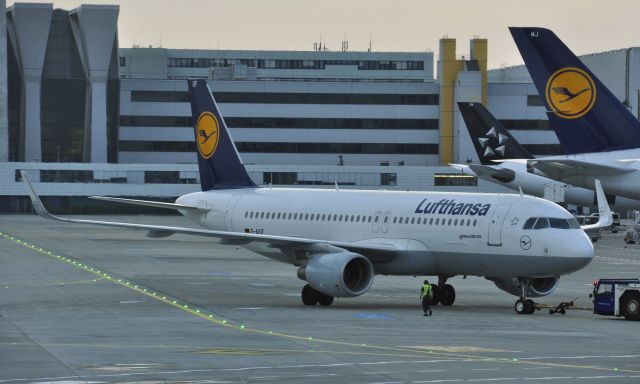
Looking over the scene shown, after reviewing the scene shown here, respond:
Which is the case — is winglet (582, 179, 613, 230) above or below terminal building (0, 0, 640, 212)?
below

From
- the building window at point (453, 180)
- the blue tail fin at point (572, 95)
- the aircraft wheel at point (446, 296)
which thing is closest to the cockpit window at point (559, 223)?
the aircraft wheel at point (446, 296)

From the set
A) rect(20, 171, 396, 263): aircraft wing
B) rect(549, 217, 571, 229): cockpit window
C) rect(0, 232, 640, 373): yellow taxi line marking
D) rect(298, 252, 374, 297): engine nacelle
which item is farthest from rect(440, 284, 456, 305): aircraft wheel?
rect(0, 232, 640, 373): yellow taxi line marking

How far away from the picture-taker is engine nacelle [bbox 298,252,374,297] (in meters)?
45.3

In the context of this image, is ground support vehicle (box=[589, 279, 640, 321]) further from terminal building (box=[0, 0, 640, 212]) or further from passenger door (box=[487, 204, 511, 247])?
terminal building (box=[0, 0, 640, 212])

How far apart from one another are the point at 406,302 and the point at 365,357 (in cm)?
1750

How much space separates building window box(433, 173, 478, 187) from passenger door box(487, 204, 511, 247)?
9409 cm

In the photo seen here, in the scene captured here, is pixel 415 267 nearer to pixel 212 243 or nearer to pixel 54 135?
pixel 212 243

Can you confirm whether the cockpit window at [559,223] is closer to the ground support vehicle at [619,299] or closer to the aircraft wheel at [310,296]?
the ground support vehicle at [619,299]

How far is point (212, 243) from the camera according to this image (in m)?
92.5

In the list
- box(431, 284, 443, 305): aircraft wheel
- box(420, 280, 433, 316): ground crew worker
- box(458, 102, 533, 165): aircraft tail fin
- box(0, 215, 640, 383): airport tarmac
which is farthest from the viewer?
box(458, 102, 533, 165): aircraft tail fin

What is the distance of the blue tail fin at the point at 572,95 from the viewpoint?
6725 centimetres

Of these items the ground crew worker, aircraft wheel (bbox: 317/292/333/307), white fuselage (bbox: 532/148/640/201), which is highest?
white fuselage (bbox: 532/148/640/201)

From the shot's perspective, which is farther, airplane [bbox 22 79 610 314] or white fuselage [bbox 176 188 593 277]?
airplane [bbox 22 79 610 314]

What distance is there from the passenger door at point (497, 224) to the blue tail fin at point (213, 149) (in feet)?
53.0
